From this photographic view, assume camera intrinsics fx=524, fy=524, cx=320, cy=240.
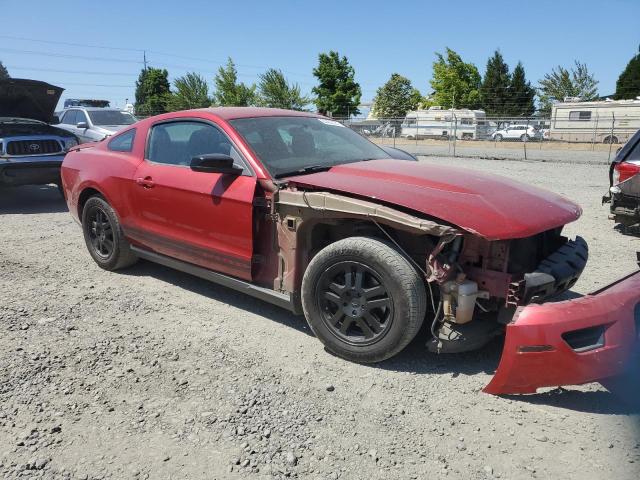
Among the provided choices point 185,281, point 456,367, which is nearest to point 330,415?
point 456,367

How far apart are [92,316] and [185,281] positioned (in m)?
1.03

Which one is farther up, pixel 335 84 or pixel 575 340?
pixel 335 84

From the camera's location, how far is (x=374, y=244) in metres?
3.14

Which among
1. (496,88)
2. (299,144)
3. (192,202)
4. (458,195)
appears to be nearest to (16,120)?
(192,202)

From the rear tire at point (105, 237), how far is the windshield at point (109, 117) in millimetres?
9372

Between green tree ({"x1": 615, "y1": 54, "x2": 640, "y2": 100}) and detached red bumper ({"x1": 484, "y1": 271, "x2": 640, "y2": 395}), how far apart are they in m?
53.7

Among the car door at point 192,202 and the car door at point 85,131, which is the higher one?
the car door at point 85,131

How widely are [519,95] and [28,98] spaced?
52945 mm

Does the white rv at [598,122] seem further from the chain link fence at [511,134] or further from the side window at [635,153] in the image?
the side window at [635,153]

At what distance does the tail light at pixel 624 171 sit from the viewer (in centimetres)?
644

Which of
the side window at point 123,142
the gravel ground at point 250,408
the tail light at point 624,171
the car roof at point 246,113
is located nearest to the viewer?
the gravel ground at point 250,408

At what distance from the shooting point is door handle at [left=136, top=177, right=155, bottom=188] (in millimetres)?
4426

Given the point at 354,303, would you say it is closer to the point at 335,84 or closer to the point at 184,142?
the point at 184,142

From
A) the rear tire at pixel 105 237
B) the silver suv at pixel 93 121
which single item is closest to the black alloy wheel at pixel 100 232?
the rear tire at pixel 105 237
